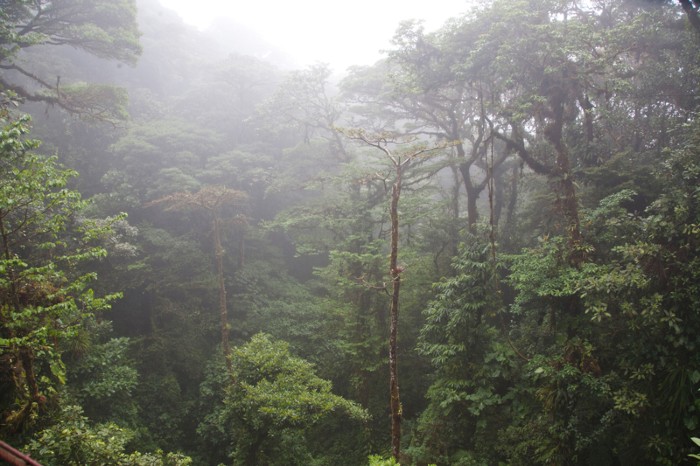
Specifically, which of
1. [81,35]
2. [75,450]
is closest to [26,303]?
[75,450]

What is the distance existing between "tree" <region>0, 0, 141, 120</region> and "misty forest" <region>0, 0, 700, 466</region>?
10 centimetres

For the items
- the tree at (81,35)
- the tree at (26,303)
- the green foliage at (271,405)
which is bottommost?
the green foliage at (271,405)

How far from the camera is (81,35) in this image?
41.9 ft

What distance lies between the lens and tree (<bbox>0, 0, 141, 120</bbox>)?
36.3 ft

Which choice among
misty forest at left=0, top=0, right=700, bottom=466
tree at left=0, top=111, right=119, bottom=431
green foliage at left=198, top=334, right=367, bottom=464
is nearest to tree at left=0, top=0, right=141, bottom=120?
misty forest at left=0, top=0, right=700, bottom=466

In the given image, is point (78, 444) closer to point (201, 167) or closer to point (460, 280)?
point (460, 280)

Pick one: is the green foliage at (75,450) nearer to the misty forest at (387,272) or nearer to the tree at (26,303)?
the misty forest at (387,272)

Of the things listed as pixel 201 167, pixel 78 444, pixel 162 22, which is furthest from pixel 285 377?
pixel 162 22

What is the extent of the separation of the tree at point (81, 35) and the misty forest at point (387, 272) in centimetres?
10

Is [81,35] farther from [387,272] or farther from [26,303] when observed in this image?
[387,272]

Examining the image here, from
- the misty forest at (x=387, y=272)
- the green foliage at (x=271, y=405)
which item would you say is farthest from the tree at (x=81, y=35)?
the green foliage at (x=271, y=405)

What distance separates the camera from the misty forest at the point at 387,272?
6508 mm

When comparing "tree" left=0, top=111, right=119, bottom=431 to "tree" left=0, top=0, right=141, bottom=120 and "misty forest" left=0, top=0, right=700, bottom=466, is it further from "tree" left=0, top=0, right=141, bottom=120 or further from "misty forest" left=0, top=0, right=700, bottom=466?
"tree" left=0, top=0, right=141, bottom=120

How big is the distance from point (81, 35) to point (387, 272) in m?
13.4
